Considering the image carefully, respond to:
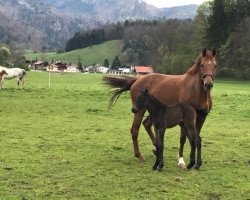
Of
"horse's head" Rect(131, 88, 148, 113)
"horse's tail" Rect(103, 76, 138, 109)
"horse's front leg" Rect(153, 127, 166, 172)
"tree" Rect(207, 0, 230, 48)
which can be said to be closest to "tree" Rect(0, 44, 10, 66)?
"tree" Rect(207, 0, 230, 48)

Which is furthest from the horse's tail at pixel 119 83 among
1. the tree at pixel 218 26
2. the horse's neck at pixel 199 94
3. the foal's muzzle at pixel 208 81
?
the tree at pixel 218 26

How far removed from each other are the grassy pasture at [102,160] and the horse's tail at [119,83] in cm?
159

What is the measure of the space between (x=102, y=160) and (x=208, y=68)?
137 inches

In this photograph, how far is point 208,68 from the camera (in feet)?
30.3

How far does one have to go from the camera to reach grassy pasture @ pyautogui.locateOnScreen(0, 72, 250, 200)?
764 cm

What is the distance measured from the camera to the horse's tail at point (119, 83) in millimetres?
11968

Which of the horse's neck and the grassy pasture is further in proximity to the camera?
the horse's neck

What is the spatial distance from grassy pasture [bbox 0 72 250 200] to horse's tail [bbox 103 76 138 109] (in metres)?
1.59

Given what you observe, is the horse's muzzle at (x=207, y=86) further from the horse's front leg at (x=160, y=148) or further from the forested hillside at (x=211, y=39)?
the forested hillside at (x=211, y=39)

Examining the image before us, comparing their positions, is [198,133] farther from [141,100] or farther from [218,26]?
[218,26]

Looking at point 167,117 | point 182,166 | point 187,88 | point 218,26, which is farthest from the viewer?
point 218,26

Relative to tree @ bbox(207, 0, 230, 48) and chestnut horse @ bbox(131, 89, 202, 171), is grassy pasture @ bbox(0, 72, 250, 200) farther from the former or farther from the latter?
tree @ bbox(207, 0, 230, 48)

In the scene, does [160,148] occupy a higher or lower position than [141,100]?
lower

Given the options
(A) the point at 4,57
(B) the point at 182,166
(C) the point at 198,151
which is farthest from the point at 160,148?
(A) the point at 4,57
